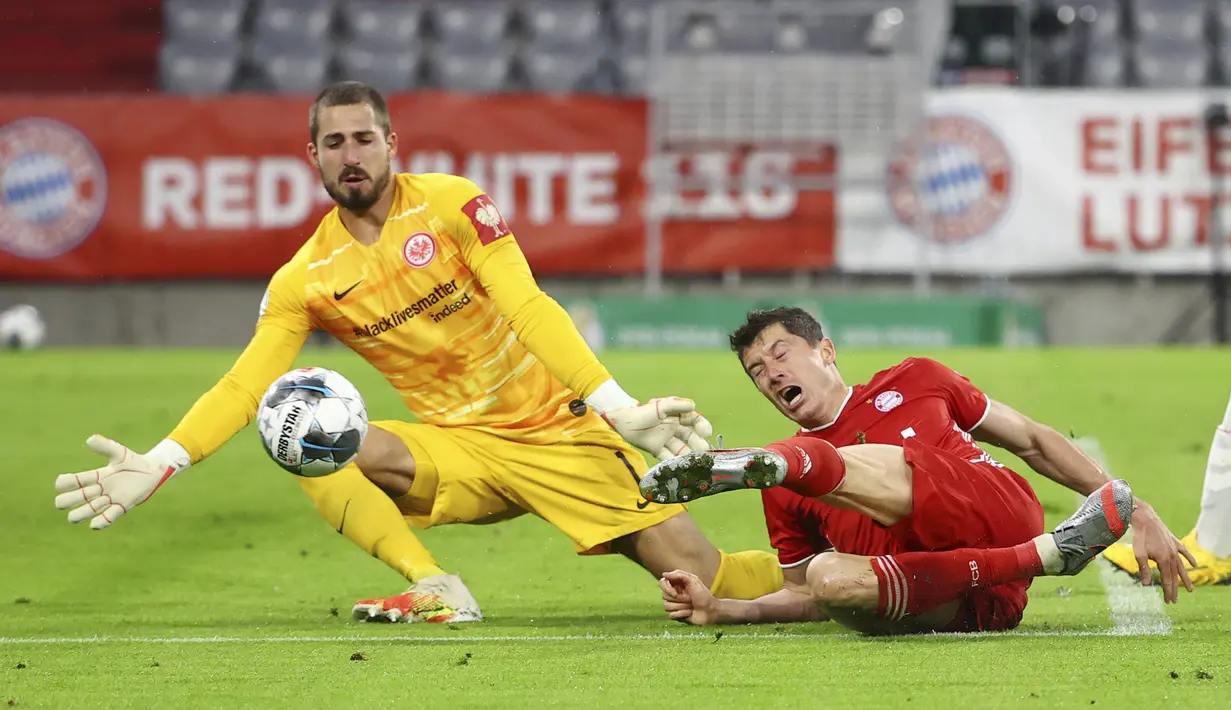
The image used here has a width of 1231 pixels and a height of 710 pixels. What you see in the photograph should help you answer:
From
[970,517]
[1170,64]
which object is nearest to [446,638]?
[970,517]

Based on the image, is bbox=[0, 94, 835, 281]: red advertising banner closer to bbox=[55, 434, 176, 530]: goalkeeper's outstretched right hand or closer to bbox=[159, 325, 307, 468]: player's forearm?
bbox=[159, 325, 307, 468]: player's forearm

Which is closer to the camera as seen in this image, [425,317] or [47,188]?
[425,317]

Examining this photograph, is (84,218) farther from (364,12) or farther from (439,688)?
(439,688)

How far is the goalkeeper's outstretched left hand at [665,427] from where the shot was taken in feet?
14.4

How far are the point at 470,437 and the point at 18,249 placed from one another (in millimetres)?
12500

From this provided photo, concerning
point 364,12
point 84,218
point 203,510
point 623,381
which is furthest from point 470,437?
point 364,12

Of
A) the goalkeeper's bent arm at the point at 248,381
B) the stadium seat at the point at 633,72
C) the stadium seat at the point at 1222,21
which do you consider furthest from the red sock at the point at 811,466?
the stadium seat at the point at 1222,21

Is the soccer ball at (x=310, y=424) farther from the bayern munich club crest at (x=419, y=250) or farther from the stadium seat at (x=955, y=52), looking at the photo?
the stadium seat at (x=955, y=52)

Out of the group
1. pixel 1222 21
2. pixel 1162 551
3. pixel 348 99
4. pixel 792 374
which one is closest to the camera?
pixel 1162 551

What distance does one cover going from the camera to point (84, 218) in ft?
55.0

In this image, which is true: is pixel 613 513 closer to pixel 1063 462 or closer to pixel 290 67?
pixel 1063 462

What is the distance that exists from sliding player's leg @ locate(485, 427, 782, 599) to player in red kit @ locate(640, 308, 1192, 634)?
0.90ft

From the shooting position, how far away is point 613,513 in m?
5.29

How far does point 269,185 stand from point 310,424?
12445mm
